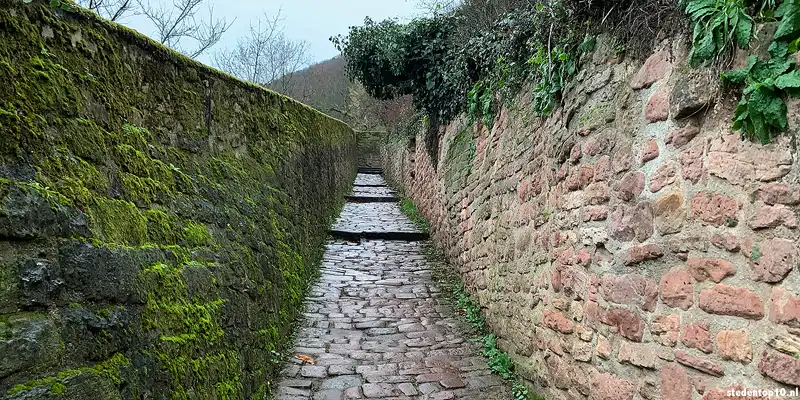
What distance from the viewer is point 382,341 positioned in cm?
455

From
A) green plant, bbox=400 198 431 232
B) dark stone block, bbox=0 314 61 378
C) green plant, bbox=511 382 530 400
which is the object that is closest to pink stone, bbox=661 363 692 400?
green plant, bbox=511 382 530 400

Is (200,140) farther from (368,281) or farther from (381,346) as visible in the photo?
(368,281)

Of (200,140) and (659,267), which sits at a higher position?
(200,140)

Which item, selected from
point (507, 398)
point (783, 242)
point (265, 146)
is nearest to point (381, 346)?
point (507, 398)

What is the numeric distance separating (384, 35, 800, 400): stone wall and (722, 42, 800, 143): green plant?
0.15 ft

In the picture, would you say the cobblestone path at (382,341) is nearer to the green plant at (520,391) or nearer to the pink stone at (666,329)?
the green plant at (520,391)

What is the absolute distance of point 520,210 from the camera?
3.99m

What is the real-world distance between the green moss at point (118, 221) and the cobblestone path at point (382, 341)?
1.84 meters

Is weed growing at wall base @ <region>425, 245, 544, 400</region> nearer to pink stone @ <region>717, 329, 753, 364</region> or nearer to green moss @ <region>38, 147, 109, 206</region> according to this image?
pink stone @ <region>717, 329, 753, 364</region>

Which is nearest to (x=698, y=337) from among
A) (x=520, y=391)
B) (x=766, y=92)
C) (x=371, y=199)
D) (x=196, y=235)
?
(x=766, y=92)

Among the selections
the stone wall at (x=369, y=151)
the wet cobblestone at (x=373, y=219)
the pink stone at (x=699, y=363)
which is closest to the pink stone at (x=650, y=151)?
the pink stone at (x=699, y=363)

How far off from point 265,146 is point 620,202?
3032 mm

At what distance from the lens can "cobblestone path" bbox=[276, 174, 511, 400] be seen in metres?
3.69

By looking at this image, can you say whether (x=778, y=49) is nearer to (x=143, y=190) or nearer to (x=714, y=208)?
(x=714, y=208)
